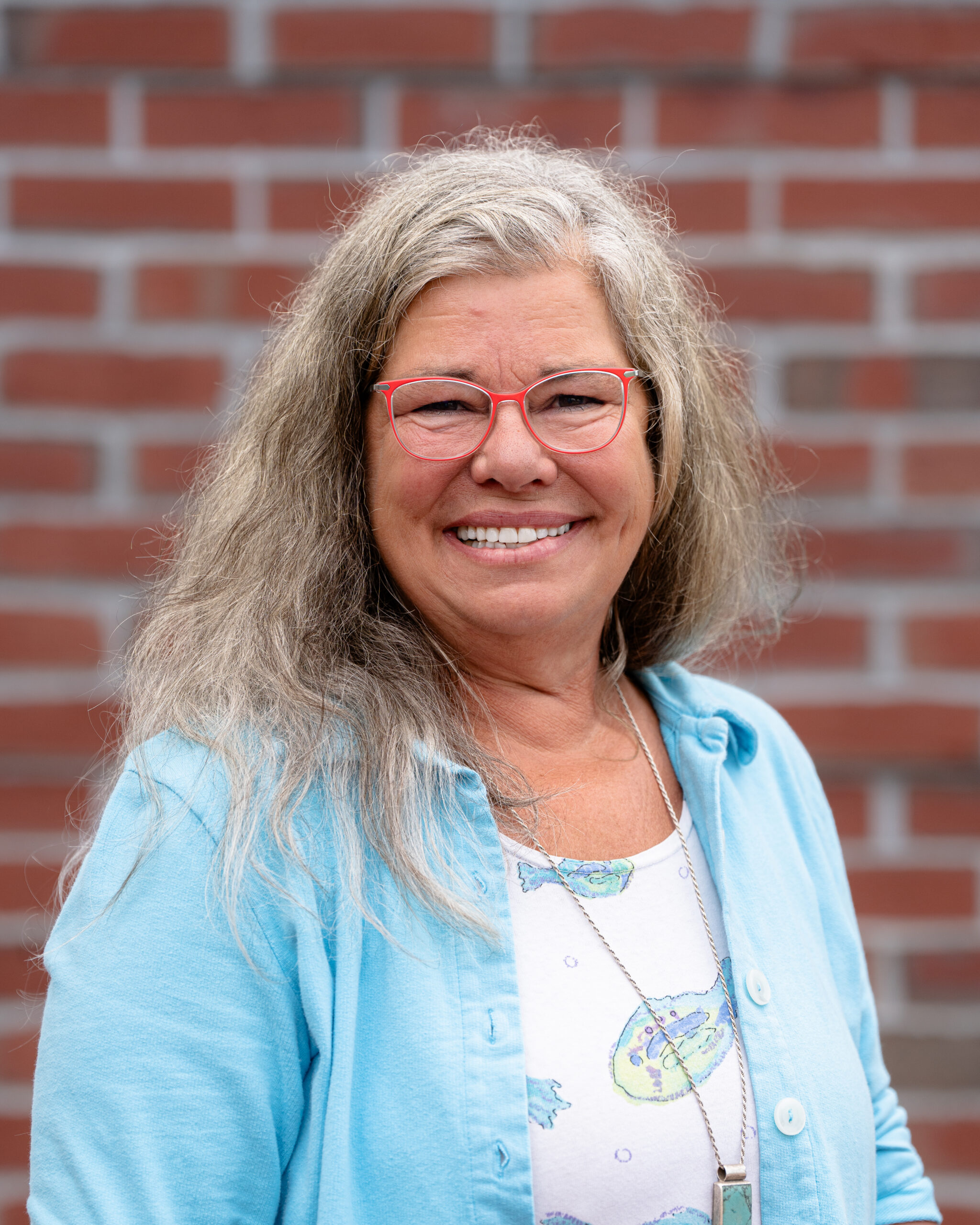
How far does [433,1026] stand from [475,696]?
1.42ft

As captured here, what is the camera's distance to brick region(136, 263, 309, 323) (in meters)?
2.19

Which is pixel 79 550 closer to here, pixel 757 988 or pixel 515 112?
pixel 515 112

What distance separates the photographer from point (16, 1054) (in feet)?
7.34

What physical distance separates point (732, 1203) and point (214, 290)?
5.64 feet

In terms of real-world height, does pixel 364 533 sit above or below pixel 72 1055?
above

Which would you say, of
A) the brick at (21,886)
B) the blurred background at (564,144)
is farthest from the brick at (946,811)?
the brick at (21,886)

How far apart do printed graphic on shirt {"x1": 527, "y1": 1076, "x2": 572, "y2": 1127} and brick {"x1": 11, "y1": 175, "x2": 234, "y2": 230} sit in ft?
5.33

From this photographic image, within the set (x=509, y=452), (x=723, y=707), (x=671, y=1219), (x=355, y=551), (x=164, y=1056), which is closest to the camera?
(x=164, y=1056)

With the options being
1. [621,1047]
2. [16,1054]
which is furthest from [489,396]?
[16,1054]

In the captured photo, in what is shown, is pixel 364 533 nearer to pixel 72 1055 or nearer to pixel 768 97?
pixel 72 1055

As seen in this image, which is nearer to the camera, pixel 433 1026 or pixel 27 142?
pixel 433 1026

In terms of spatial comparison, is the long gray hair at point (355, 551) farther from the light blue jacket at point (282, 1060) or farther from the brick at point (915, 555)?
the brick at point (915, 555)

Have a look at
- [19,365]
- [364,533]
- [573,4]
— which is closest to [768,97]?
[573,4]

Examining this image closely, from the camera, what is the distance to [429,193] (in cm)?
144
